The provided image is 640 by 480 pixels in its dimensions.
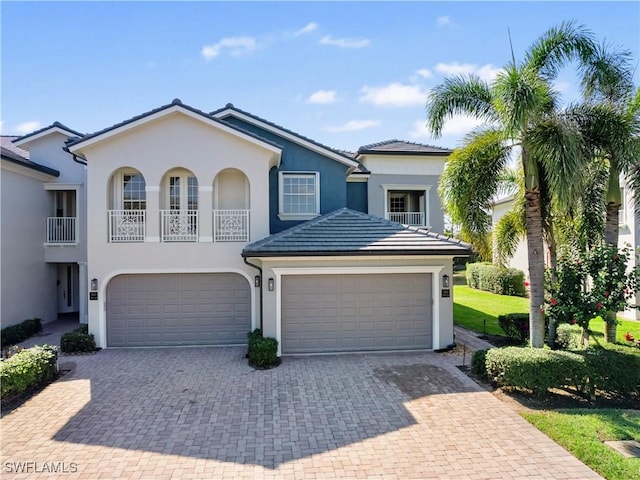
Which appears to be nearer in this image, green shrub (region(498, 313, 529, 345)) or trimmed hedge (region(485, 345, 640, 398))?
trimmed hedge (region(485, 345, 640, 398))

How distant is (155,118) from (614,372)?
15.0 m

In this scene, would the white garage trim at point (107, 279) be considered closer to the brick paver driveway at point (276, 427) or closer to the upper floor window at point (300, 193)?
the brick paver driveway at point (276, 427)

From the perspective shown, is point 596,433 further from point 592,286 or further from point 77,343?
point 77,343

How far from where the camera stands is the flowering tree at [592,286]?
905 centimetres

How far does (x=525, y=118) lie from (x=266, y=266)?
8.16 meters

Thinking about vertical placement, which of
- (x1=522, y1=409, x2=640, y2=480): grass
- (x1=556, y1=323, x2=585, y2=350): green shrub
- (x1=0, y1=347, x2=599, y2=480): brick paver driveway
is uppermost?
(x1=556, y1=323, x2=585, y2=350): green shrub

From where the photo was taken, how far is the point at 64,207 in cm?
1777

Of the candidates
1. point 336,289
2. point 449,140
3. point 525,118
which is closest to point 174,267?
point 336,289

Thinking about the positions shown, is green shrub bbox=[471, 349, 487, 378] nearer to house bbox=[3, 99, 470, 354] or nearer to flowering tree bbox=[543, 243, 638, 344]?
flowering tree bbox=[543, 243, 638, 344]

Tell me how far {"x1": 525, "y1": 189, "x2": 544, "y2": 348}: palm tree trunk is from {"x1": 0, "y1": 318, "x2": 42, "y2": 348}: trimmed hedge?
1781 cm

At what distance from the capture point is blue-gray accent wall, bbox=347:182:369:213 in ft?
64.7

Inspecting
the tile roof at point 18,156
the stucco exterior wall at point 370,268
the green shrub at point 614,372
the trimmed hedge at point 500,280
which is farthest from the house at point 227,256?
the trimmed hedge at point 500,280

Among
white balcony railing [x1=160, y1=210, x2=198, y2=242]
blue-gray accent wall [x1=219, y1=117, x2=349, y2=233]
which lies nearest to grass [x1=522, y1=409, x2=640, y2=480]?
blue-gray accent wall [x1=219, y1=117, x2=349, y2=233]

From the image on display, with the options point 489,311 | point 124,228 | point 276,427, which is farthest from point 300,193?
point 489,311
